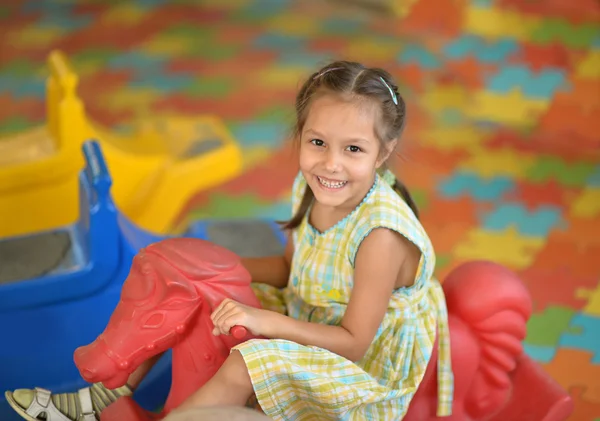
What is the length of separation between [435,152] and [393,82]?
5.25ft

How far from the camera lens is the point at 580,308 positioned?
2.18 meters

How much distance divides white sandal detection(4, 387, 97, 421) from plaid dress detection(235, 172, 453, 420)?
35cm

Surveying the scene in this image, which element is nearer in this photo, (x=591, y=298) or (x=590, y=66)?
(x=591, y=298)

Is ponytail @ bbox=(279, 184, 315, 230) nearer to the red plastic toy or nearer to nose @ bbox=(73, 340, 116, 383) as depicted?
the red plastic toy

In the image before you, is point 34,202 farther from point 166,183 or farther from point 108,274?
point 108,274

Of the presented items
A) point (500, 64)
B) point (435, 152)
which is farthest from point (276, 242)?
point (500, 64)

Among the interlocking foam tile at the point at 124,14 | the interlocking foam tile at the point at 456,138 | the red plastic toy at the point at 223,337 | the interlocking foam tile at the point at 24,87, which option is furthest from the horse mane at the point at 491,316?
the interlocking foam tile at the point at 124,14

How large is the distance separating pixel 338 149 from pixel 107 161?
1107 mm

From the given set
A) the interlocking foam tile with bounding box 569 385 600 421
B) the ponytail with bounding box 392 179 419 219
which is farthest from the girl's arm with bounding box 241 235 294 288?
the interlocking foam tile with bounding box 569 385 600 421

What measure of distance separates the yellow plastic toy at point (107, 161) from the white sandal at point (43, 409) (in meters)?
0.84

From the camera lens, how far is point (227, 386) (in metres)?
1.27

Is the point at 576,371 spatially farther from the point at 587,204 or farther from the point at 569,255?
the point at 587,204

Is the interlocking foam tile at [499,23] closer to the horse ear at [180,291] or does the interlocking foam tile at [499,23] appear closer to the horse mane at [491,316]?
the horse mane at [491,316]

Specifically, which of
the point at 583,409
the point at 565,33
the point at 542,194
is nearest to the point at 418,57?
the point at 565,33
